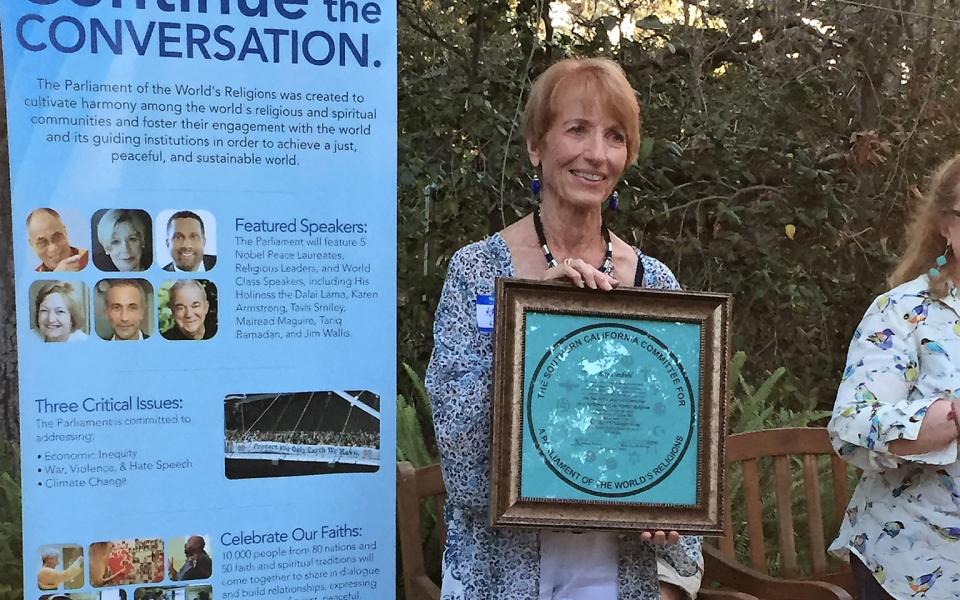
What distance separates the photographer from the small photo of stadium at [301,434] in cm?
197

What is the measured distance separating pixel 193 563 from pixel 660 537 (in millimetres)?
1113

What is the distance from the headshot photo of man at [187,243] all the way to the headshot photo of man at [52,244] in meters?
0.18

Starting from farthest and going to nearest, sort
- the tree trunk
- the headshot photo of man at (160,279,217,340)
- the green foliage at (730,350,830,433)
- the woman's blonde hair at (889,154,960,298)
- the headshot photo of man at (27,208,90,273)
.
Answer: the green foliage at (730,350,830,433)
the tree trunk
the woman's blonde hair at (889,154,960,298)
the headshot photo of man at (160,279,217,340)
the headshot photo of man at (27,208,90,273)

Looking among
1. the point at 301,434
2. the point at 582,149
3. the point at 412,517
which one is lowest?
the point at 412,517

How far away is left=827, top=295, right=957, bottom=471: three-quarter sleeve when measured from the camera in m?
1.87

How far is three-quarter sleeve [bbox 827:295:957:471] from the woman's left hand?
60 cm

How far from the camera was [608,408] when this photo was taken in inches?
63.0

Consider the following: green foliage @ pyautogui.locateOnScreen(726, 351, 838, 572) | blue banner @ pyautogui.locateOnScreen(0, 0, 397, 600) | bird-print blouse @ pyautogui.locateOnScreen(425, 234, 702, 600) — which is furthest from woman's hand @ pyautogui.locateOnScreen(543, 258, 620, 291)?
green foliage @ pyautogui.locateOnScreen(726, 351, 838, 572)

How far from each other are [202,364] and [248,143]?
0.53 metres

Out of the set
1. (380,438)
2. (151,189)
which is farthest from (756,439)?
(151,189)

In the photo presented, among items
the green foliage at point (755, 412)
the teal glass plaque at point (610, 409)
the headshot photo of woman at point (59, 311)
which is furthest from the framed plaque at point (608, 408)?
the green foliage at point (755, 412)

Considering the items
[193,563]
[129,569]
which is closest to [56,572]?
[129,569]

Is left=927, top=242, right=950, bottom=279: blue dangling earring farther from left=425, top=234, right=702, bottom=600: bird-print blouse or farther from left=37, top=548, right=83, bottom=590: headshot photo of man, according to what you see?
left=37, top=548, right=83, bottom=590: headshot photo of man

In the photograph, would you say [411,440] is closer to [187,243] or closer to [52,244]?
[187,243]
